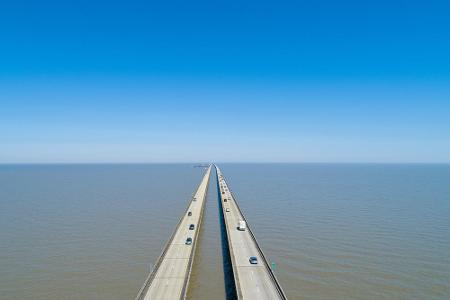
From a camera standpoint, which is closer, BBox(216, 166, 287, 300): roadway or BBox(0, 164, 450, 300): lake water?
BBox(216, 166, 287, 300): roadway

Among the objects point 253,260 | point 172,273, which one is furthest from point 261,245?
point 172,273

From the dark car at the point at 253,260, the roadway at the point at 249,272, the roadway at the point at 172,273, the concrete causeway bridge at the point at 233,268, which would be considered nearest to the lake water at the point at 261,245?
the roadway at the point at 172,273

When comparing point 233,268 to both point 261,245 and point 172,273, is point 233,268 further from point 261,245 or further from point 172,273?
point 261,245

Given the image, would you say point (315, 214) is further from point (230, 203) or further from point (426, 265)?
point (426, 265)

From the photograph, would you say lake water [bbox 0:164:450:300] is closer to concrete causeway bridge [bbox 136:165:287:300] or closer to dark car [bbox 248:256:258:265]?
concrete causeway bridge [bbox 136:165:287:300]

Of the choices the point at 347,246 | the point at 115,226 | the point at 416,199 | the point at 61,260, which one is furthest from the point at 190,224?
the point at 416,199

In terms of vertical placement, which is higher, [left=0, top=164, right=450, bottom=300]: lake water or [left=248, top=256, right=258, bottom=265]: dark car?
[left=248, top=256, right=258, bottom=265]: dark car

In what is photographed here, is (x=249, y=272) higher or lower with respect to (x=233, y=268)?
lower

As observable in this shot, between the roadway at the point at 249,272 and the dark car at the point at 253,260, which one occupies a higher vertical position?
the dark car at the point at 253,260

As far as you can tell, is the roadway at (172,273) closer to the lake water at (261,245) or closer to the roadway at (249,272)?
the lake water at (261,245)

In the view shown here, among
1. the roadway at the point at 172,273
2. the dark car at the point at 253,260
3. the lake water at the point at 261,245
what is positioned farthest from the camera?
the dark car at the point at 253,260

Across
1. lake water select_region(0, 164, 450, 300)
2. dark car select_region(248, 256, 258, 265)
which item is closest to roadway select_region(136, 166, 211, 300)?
lake water select_region(0, 164, 450, 300)
